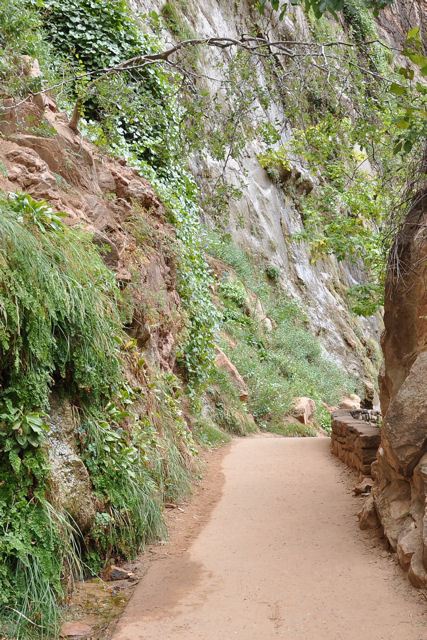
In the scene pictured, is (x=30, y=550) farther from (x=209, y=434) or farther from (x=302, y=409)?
(x=302, y=409)

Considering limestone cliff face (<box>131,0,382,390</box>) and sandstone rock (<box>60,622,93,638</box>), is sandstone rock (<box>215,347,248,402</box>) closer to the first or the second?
limestone cliff face (<box>131,0,382,390</box>)

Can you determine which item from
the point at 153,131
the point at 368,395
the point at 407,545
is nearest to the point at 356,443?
the point at 407,545

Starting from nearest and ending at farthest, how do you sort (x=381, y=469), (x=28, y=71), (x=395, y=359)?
(x=381, y=469) < (x=395, y=359) < (x=28, y=71)

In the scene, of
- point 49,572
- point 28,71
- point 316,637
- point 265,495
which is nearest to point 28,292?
point 49,572

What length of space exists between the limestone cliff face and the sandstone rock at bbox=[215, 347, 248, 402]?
23.0 feet

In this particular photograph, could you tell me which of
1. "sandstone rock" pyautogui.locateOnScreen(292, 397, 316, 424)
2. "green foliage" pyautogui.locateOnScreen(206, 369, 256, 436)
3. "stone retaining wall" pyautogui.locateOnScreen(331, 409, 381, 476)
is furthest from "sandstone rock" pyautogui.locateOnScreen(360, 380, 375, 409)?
"stone retaining wall" pyautogui.locateOnScreen(331, 409, 381, 476)

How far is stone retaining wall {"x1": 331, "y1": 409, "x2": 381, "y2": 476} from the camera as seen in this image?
6.67 m

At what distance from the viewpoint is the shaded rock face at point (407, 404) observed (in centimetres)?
397

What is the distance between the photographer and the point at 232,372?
40.0 ft

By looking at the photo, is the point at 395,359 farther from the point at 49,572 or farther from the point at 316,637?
the point at 49,572

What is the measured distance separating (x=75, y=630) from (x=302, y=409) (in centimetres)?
1020

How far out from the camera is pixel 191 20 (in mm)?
17344

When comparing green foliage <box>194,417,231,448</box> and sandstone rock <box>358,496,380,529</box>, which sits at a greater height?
green foliage <box>194,417,231,448</box>

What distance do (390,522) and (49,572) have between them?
268 cm
